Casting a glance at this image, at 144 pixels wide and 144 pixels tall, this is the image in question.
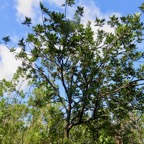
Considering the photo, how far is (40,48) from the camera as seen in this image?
13414 mm

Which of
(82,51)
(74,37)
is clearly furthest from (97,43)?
(74,37)

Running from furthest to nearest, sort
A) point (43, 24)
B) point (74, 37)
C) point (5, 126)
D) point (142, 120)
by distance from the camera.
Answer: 1. point (142, 120)
2. point (5, 126)
3. point (43, 24)
4. point (74, 37)

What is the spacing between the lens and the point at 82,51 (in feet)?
42.2

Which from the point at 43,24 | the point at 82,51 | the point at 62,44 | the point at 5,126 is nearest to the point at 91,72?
the point at 82,51

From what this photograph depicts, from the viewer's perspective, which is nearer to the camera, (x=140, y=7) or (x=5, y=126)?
(x=140, y=7)

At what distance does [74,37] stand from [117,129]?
18.2 ft

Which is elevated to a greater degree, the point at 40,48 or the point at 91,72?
the point at 40,48

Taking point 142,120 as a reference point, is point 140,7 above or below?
below

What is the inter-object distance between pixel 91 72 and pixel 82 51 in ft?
3.65

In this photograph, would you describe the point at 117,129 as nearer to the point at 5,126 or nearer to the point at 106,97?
the point at 106,97

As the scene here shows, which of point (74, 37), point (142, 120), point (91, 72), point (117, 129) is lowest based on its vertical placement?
point (117, 129)

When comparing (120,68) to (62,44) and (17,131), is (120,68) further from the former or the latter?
(17,131)

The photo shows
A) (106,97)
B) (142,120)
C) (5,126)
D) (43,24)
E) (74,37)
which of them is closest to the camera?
(74,37)

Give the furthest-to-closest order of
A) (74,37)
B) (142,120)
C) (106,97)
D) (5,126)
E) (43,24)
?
(142,120), (5,126), (106,97), (43,24), (74,37)
